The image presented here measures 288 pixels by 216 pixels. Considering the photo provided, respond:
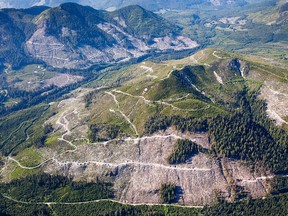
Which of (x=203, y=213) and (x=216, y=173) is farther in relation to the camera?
(x=216, y=173)

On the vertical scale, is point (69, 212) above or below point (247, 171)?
below

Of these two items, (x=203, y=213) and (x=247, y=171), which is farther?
(x=247, y=171)

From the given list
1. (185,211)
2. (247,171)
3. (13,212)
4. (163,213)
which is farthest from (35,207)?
(247,171)

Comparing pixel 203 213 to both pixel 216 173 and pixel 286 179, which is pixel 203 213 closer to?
pixel 216 173

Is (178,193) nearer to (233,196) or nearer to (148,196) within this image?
(148,196)

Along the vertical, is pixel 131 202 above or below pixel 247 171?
below

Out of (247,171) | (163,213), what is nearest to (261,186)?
(247,171)

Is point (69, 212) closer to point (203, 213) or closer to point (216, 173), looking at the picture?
point (203, 213)
